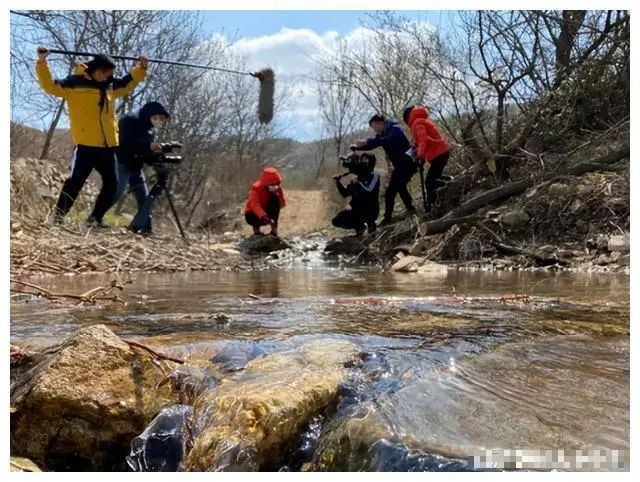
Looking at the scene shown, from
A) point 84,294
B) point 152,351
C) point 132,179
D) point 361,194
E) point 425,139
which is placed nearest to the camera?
point 152,351

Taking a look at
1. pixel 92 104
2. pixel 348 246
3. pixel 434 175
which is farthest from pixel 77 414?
pixel 434 175

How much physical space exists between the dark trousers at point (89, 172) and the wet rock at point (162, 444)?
6467 millimetres

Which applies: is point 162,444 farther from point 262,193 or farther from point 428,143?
point 262,193

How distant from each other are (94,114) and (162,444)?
259 inches

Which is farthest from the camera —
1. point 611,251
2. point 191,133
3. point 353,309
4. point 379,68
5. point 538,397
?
point 191,133

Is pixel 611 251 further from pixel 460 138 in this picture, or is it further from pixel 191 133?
pixel 191 133

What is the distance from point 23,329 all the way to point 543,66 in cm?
961

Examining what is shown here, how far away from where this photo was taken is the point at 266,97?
10.1m

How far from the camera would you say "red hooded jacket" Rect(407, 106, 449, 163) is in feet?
30.5

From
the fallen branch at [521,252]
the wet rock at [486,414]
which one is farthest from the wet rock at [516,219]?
the wet rock at [486,414]

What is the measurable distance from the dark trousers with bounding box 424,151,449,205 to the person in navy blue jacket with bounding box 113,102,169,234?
13.1 ft

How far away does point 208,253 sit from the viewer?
8445 mm

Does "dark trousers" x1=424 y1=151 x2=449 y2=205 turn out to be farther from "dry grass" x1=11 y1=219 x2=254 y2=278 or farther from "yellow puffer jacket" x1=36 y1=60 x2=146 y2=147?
"yellow puffer jacket" x1=36 y1=60 x2=146 y2=147
